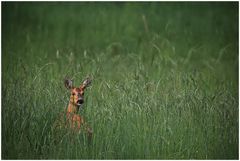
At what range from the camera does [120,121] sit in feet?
19.7

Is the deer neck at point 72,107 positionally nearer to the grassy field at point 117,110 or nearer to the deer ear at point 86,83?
the grassy field at point 117,110

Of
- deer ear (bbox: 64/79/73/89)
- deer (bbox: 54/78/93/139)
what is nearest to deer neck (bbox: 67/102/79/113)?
deer (bbox: 54/78/93/139)

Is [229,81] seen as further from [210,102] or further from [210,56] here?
[210,56]

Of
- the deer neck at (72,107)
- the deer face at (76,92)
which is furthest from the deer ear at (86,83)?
the deer neck at (72,107)

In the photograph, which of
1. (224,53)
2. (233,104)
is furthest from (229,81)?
(224,53)

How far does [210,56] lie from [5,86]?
10.3 feet

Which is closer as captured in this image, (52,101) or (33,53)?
(52,101)

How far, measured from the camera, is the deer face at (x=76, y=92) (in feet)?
19.8

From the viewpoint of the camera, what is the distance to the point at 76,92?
6070mm

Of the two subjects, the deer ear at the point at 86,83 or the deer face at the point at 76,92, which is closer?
the deer face at the point at 76,92

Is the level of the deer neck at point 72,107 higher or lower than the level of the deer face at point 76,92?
lower

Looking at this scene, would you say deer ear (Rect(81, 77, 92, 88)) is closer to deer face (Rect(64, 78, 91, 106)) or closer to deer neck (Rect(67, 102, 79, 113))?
deer face (Rect(64, 78, 91, 106))

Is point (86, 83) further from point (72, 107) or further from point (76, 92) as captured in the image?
point (72, 107)

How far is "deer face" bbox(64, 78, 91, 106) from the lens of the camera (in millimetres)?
6031
